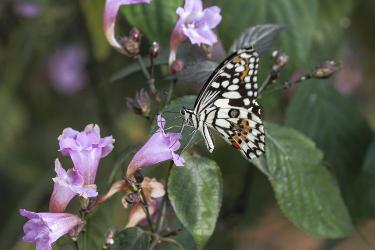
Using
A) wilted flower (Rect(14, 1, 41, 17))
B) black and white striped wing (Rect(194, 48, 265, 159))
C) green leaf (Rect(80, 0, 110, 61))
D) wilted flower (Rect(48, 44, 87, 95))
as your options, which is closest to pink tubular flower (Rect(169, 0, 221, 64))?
black and white striped wing (Rect(194, 48, 265, 159))

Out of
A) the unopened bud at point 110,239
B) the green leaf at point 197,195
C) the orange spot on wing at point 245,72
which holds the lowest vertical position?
the unopened bud at point 110,239

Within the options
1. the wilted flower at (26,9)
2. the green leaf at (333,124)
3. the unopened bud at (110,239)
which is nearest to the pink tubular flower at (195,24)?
the unopened bud at (110,239)

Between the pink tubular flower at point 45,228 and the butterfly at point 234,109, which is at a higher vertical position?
the butterfly at point 234,109

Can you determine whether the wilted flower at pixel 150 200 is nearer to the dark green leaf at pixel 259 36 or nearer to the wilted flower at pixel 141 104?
the wilted flower at pixel 141 104

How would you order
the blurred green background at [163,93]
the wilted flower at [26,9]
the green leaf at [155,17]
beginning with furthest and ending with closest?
the wilted flower at [26,9]
the blurred green background at [163,93]
the green leaf at [155,17]

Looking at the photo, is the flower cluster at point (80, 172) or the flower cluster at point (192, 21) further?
the flower cluster at point (192, 21)

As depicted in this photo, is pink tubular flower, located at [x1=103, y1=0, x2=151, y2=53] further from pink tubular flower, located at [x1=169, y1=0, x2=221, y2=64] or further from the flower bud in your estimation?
the flower bud

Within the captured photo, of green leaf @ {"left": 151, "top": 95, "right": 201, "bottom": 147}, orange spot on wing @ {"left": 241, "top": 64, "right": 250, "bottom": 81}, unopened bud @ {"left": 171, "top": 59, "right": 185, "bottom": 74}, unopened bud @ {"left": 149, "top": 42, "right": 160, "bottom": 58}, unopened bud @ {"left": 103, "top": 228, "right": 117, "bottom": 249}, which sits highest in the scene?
unopened bud @ {"left": 149, "top": 42, "right": 160, "bottom": 58}

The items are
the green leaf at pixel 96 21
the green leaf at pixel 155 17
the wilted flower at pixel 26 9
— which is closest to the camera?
the green leaf at pixel 155 17
